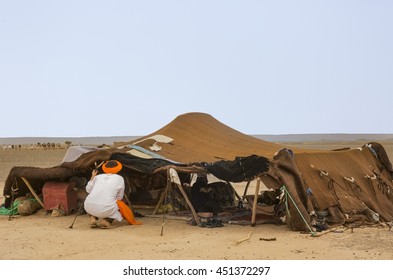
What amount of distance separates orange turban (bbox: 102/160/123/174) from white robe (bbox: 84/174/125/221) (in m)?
0.31

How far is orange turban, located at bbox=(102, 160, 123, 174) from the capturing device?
11805 millimetres

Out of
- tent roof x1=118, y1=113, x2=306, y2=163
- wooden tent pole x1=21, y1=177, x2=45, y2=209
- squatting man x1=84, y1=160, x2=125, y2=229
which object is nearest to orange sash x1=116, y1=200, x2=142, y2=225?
squatting man x1=84, y1=160, x2=125, y2=229

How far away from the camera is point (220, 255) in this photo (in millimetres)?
9039

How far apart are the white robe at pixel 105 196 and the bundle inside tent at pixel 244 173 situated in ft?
3.39

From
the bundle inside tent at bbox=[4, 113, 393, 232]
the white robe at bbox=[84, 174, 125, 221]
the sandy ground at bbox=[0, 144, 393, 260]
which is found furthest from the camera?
the bundle inside tent at bbox=[4, 113, 393, 232]

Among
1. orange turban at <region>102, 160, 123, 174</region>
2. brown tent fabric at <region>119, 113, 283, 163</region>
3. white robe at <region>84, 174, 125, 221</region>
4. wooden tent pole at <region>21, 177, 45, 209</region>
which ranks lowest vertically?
wooden tent pole at <region>21, 177, 45, 209</region>

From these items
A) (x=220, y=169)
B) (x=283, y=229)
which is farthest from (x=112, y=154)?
(x=283, y=229)

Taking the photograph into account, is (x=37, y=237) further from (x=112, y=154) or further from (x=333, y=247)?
(x=333, y=247)

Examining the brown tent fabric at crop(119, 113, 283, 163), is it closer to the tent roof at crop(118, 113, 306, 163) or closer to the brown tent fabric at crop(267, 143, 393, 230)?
the tent roof at crop(118, 113, 306, 163)

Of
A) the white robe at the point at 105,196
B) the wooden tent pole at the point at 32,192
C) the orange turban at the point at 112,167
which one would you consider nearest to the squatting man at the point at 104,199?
the white robe at the point at 105,196

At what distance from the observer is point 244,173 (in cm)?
1159

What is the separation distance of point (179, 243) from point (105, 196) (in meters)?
1.96

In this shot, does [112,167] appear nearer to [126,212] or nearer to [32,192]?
[126,212]

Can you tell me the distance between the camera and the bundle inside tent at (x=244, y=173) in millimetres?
11584
